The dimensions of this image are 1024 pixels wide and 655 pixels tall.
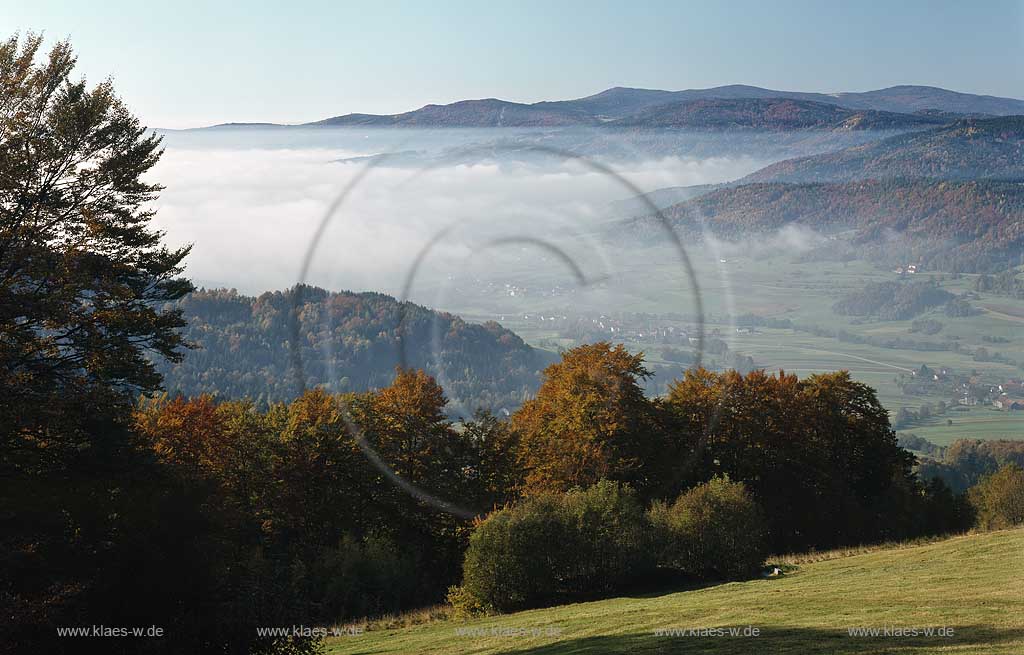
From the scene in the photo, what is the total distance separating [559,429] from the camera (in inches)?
1571

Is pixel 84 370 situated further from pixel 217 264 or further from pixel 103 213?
pixel 217 264

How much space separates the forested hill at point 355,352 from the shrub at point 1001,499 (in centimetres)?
3575

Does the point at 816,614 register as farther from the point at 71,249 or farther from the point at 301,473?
the point at 301,473

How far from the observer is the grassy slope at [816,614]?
45.1 ft

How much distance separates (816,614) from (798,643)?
A: 3.24 meters

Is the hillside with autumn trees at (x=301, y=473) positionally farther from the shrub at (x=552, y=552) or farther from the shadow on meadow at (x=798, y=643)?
the shadow on meadow at (x=798, y=643)

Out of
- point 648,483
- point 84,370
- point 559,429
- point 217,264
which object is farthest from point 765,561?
point 217,264

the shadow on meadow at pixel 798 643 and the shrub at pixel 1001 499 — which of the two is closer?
the shadow on meadow at pixel 798 643

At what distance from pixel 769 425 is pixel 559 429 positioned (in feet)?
45.1

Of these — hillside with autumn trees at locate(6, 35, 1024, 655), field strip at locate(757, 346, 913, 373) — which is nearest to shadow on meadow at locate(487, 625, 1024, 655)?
hillside with autumn trees at locate(6, 35, 1024, 655)

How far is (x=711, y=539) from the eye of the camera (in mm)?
30156

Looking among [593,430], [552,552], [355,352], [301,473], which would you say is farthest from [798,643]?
[355,352]

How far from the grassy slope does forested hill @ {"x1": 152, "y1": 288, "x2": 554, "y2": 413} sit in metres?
23.7

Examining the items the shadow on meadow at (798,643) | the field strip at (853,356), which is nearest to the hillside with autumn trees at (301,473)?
the shadow on meadow at (798,643)
